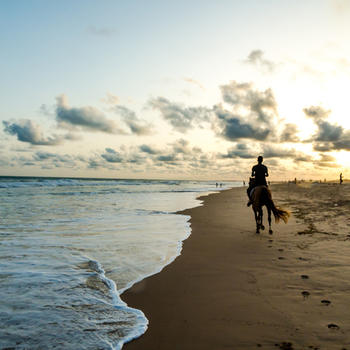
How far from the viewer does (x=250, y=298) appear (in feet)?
13.5

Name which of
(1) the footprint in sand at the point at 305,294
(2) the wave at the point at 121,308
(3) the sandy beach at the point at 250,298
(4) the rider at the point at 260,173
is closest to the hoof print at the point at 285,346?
(3) the sandy beach at the point at 250,298

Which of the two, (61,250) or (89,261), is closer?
(89,261)

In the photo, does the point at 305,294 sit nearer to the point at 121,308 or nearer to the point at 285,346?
the point at 285,346

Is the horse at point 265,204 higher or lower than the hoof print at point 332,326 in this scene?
higher

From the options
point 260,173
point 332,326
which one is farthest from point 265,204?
point 332,326

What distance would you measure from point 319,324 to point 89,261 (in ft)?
16.0

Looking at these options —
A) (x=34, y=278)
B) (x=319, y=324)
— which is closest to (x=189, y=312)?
(x=319, y=324)

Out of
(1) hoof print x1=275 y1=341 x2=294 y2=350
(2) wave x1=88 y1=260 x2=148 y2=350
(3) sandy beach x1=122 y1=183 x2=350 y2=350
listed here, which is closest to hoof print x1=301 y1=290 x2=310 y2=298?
(3) sandy beach x1=122 y1=183 x2=350 y2=350

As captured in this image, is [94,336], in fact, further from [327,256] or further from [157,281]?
[327,256]

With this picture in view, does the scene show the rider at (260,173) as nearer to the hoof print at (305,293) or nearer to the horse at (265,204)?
the horse at (265,204)

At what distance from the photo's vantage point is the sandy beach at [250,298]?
10.0 ft

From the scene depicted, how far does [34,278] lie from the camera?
513 cm

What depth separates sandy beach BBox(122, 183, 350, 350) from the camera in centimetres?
306

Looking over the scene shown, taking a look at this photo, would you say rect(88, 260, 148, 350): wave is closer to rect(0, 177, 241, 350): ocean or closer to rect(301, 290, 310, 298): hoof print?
rect(0, 177, 241, 350): ocean
